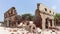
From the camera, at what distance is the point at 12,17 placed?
2122 centimetres

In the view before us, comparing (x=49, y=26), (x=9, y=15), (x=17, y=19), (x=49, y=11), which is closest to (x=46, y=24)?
(x=49, y=26)

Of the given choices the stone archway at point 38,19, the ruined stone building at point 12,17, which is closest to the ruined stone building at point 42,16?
the stone archway at point 38,19

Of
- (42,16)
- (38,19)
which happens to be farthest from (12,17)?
(42,16)

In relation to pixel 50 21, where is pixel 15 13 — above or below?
above

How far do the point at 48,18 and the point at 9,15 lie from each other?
5585 millimetres

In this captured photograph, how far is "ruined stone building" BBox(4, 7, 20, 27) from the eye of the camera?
817 inches

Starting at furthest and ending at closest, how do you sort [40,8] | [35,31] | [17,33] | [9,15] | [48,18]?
[9,15]
[48,18]
[40,8]
[35,31]
[17,33]

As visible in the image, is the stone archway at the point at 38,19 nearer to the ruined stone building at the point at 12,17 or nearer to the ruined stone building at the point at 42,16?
the ruined stone building at the point at 42,16

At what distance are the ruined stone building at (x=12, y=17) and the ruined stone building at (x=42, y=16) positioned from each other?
3137mm

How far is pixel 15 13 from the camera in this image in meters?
20.9

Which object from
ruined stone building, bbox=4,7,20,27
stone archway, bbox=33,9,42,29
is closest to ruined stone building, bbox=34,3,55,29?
stone archway, bbox=33,9,42,29

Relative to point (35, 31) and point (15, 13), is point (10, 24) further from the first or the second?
point (35, 31)

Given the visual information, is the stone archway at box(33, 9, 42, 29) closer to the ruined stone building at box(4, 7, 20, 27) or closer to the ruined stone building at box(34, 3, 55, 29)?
the ruined stone building at box(34, 3, 55, 29)

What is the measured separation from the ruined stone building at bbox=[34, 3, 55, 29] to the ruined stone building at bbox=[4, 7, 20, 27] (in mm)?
3137
